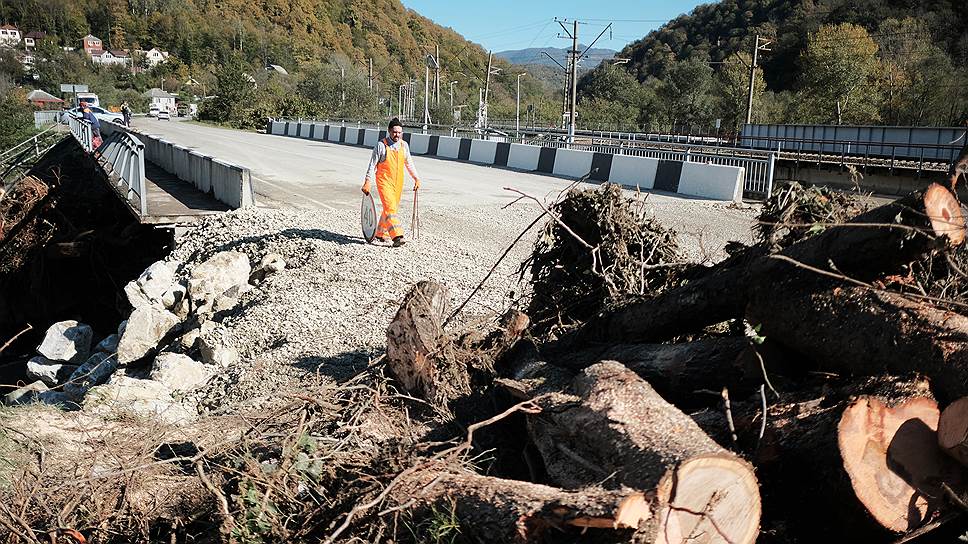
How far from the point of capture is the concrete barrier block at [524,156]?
2458 centimetres

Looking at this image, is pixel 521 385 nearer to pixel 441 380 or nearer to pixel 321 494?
pixel 441 380

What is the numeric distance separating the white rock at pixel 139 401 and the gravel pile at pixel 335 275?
274mm

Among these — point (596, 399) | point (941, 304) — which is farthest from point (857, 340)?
point (596, 399)

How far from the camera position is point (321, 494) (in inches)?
141

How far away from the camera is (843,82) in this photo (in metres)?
50.7

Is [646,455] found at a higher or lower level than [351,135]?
lower

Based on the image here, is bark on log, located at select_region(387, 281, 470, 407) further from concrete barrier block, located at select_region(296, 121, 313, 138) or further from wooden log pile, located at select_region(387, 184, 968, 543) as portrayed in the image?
concrete barrier block, located at select_region(296, 121, 313, 138)

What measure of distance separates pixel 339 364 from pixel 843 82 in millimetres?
52268

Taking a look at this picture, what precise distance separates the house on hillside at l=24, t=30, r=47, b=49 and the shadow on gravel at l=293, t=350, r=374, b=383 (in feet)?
635

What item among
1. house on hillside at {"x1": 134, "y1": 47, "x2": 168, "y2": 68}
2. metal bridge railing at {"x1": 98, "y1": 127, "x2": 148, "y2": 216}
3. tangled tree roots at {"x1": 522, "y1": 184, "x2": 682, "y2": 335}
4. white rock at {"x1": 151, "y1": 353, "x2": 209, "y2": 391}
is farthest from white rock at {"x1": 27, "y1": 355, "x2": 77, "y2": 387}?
house on hillside at {"x1": 134, "y1": 47, "x2": 168, "y2": 68}

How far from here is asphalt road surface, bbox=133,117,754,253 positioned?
1378 centimetres

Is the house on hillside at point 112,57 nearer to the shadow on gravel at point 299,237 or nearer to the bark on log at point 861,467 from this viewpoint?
the shadow on gravel at point 299,237

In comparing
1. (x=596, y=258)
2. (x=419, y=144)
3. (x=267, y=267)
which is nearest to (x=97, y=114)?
(x=419, y=144)

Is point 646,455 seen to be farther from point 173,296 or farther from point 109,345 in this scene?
point 109,345
